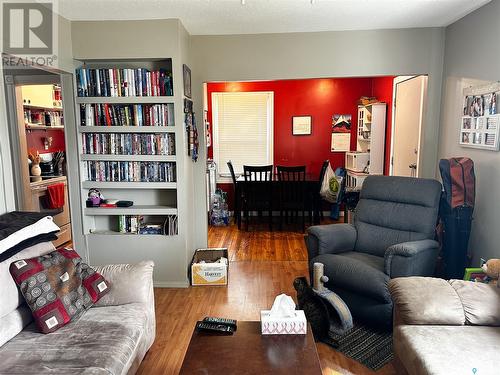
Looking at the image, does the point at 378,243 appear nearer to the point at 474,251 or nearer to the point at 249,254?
the point at 474,251

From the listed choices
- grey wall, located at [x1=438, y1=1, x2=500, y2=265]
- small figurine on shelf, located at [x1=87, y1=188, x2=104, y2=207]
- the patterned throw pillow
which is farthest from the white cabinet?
the patterned throw pillow

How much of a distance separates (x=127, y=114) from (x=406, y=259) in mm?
2558

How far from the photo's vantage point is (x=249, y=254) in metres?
4.33

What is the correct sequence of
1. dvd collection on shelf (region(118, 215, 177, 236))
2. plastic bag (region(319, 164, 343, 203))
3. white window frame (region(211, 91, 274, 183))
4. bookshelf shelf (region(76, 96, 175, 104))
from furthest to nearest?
1. white window frame (region(211, 91, 274, 183))
2. plastic bag (region(319, 164, 343, 203))
3. dvd collection on shelf (region(118, 215, 177, 236))
4. bookshelf shelf (region(76, 96, 175, 104))

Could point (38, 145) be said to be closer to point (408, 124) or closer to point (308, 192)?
point (308, 192)

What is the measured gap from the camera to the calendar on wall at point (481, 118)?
2652 mm

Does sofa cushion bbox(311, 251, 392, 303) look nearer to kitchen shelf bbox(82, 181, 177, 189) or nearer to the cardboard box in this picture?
the cardboard box

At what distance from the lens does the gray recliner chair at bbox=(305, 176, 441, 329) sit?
2.51 meters

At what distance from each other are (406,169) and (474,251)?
146 centimetres

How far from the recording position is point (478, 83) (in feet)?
9.51

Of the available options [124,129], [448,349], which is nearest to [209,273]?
[124,129]

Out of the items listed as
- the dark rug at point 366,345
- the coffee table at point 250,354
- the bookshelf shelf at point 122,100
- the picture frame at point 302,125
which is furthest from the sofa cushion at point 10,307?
the picture frame at point 302,125

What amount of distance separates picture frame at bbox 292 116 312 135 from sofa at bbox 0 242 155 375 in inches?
167

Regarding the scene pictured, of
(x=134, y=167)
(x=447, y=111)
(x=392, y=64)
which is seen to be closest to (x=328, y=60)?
(x=392, y=64)
